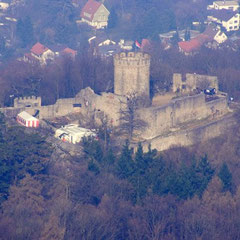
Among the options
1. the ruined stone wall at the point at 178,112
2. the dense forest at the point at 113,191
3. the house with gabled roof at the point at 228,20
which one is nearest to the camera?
the dense forest at the point at 113,191

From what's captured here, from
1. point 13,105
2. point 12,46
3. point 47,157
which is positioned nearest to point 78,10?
point 12,46

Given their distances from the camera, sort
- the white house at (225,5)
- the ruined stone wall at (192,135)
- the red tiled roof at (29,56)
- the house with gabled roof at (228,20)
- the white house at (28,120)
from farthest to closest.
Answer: the white house at (225,5), the house with gabled roof at (228,20), the red tiled roof at (29,56), the white house at (28,120), the ruined stone wall at (192,135)

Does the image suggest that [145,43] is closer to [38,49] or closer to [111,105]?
[38,49]

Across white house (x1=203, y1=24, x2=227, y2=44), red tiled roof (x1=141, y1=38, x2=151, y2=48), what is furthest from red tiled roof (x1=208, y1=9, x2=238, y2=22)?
red tiled roof (x1=141, y1=38, x2=151, y2=48)

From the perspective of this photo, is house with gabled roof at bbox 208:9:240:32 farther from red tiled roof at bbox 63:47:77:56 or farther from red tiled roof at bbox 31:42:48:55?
red tiled roof at bbox 31:42:48:55

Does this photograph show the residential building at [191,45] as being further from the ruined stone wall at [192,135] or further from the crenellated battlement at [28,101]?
the crenellated battlement at [28,101]

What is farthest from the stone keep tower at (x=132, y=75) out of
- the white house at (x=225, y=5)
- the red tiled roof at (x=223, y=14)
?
the white house at (x=225, y=5)
